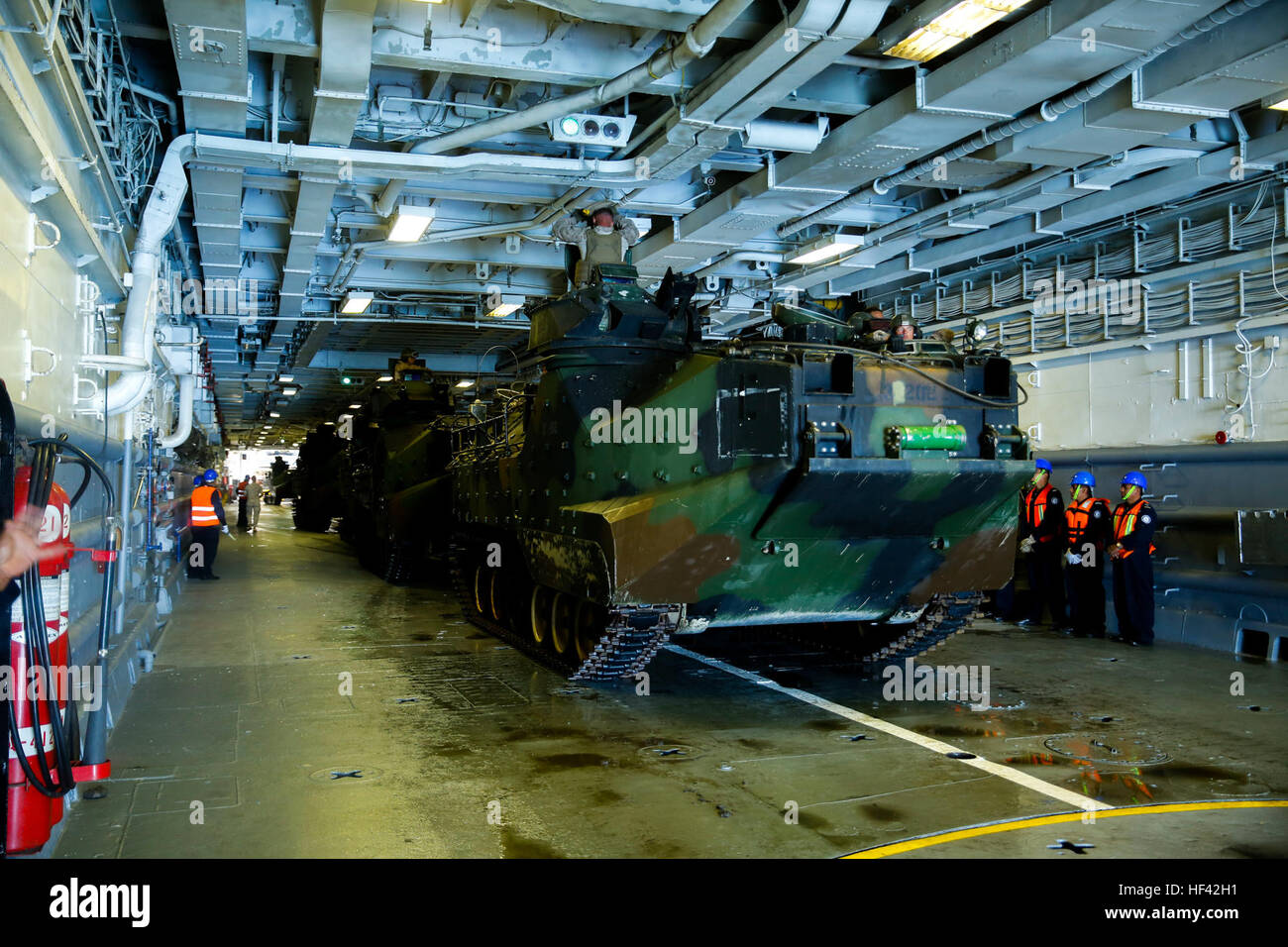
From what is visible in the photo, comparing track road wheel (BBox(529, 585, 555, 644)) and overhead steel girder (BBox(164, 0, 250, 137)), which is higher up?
overhead steel girder (BBox(164, 0, 250, 137))

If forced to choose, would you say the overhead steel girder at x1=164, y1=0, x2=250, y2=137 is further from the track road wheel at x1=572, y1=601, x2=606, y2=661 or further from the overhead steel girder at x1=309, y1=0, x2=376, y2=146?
the track road wheel at x1=572, y1=601, x2=606, y2=661

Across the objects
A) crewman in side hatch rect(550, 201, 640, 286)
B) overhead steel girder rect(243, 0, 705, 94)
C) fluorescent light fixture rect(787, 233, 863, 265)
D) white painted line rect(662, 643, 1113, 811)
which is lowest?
white painted line rect(662, 643, 1113, 811)

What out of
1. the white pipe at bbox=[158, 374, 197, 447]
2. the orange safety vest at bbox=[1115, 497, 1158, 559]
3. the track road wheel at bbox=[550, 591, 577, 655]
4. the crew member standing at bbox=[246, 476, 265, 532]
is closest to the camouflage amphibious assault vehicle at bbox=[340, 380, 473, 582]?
the white pipe at bbox=[158, 374, 197, 447]

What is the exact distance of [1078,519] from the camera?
34.0 ft

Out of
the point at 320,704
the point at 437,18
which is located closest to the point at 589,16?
the point at 437,18

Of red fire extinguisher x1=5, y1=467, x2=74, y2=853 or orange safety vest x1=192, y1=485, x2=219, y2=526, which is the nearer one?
red fire extinguisher x1=5, y1=467, x2=74, y2=853

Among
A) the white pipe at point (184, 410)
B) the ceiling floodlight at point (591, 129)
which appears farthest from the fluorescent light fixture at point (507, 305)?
Result: the ceiling floodlight at point (591, 129)

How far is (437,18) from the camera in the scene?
720 centimetres

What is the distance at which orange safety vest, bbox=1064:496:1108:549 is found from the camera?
33.8ft

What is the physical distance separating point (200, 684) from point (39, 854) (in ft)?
11.8

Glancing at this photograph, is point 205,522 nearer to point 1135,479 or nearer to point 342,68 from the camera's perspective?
point 342,68

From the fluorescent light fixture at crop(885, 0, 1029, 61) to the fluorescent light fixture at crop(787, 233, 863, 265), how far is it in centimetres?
430
